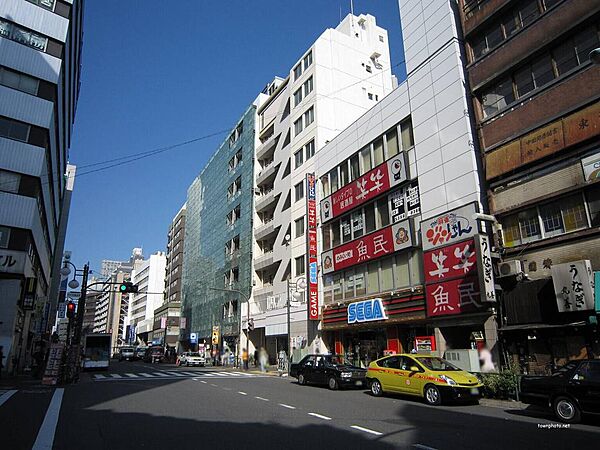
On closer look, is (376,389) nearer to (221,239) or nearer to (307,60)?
(307,60)

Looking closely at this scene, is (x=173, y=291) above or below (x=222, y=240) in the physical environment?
below

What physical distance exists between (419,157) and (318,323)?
46.3 feet

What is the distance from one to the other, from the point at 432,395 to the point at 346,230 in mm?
16501

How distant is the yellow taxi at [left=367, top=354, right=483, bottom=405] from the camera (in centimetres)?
1340

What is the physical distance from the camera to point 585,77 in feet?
51.5

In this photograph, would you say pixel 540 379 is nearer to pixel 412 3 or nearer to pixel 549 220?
pixel 549 220

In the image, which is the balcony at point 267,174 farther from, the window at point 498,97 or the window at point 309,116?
the window at point 498,97

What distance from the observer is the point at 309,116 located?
3819 centimetres

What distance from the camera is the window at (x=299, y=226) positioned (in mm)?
36312

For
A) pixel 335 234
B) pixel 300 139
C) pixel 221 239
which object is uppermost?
pixel 300 139

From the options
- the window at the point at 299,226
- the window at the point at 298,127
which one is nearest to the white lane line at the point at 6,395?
the window at the point at 299,226

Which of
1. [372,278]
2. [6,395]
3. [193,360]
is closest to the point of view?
[6,395]

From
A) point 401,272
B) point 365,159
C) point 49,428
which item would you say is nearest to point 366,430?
point 49,428

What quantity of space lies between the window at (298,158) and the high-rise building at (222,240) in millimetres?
11232
